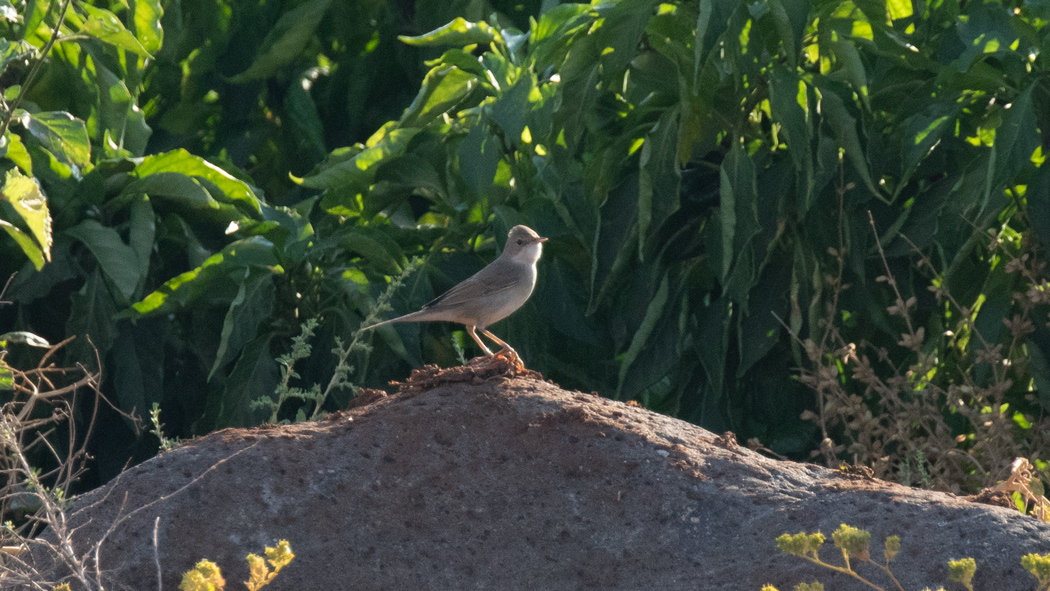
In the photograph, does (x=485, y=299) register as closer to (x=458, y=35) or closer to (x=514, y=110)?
(x=514, y=110)

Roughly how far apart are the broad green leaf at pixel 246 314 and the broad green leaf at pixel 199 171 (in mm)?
558

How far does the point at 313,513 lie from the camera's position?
8.42ft

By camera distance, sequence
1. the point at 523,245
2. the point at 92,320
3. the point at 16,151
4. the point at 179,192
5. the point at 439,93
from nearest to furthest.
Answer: the point at 523,245 < the point at 16,151 < the point at 92,320 < the point at 179,192 < the point at 439,93

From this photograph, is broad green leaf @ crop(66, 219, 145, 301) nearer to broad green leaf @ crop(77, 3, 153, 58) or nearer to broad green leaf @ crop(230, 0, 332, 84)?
broad green leaf @ crop(77, 3, 153, 58)

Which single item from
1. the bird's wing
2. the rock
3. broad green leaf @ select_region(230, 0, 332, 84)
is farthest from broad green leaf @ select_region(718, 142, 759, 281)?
broad green leaf @ select_region(230, 0, 332, 84)

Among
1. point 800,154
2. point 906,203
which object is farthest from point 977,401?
point 800,154

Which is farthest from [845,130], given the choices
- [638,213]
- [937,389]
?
[937,389]

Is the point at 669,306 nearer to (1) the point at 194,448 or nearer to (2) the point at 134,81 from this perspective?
(1) the point at 194,448

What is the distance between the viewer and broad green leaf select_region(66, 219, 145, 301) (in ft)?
15.0

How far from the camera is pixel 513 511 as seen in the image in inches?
102

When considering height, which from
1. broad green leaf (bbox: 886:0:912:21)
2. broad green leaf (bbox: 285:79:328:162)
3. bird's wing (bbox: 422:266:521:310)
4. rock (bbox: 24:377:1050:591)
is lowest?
broad green leaf (bbox: 285:79:328:162)

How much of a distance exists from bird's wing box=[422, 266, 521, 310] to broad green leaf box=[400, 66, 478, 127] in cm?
142

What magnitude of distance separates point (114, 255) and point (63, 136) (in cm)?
51

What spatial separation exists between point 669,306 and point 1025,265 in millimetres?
1357
